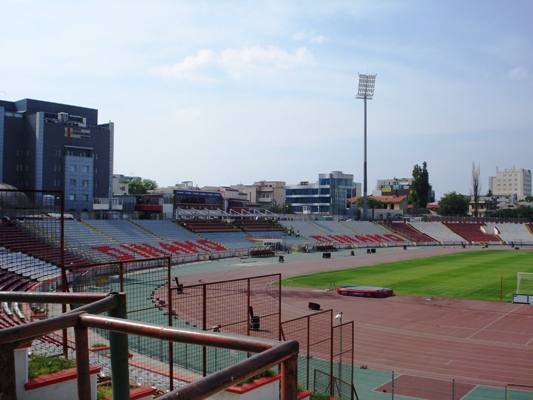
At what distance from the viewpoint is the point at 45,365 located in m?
8.23

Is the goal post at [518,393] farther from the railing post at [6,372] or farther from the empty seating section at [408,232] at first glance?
the empty seating section at [408,232]

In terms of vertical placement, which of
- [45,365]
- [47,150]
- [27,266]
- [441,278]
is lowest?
[441,278]

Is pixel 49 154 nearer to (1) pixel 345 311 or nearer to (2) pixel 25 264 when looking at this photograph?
(2) pixel 25 264

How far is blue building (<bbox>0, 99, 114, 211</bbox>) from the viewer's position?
3145 inches

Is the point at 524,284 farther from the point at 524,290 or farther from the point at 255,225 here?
the point at 255,225

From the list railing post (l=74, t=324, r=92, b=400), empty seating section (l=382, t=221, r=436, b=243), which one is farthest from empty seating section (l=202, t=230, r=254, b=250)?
railing post (l=74, t=324, r=92, b=400)

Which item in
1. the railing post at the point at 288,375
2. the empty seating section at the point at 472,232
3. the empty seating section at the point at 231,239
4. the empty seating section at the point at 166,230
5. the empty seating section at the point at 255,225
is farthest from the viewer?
the empty seating section at the point at 472,232

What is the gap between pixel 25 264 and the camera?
3303 cm

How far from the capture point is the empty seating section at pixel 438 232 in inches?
4157

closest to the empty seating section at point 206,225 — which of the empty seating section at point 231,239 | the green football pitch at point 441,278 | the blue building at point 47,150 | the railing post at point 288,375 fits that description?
the empty seating section at point 231,239

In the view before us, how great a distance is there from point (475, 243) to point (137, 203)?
63.8 metres

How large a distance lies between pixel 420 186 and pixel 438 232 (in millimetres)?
33713

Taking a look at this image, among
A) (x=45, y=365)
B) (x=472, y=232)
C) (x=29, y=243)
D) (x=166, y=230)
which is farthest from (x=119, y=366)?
(x=472, y=232)

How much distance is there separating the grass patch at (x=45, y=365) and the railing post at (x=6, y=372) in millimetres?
5384
